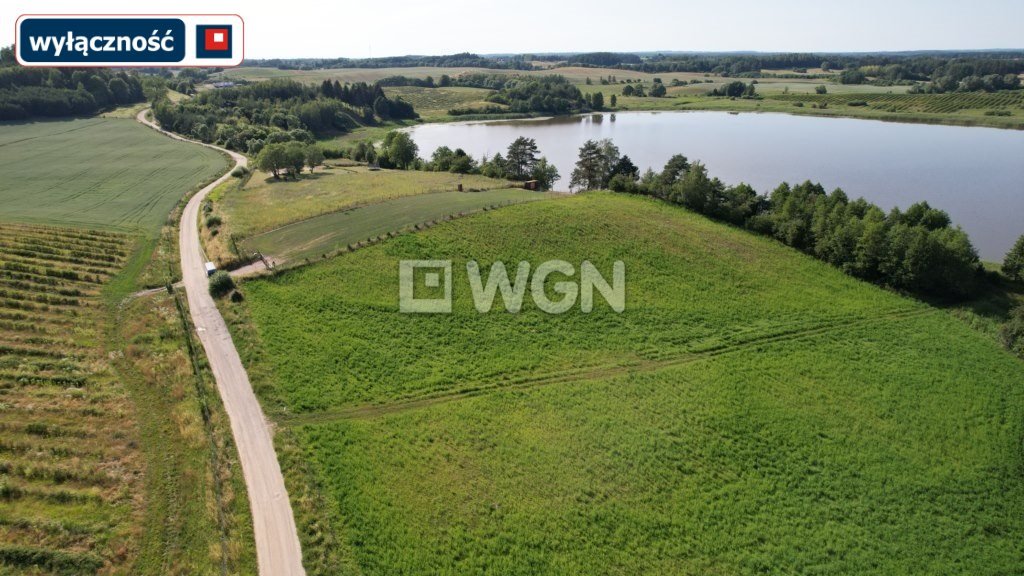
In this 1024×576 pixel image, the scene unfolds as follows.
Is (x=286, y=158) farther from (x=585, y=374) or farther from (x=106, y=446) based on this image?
(x=585, y=374)

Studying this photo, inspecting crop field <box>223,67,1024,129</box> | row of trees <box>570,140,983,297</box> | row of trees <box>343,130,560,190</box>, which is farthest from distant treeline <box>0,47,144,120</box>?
row of trees <box>570,140,983,297</box>

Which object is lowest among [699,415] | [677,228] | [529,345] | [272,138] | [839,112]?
[699,415]

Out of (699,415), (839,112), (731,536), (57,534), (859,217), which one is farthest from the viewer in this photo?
(839,112)

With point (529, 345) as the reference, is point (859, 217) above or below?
above

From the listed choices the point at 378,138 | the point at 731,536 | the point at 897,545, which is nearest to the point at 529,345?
the point at 731,536

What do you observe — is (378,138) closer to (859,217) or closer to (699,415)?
(859,217)

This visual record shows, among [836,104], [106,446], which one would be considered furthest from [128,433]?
[836,104]

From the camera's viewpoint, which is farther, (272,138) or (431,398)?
(272,138)
